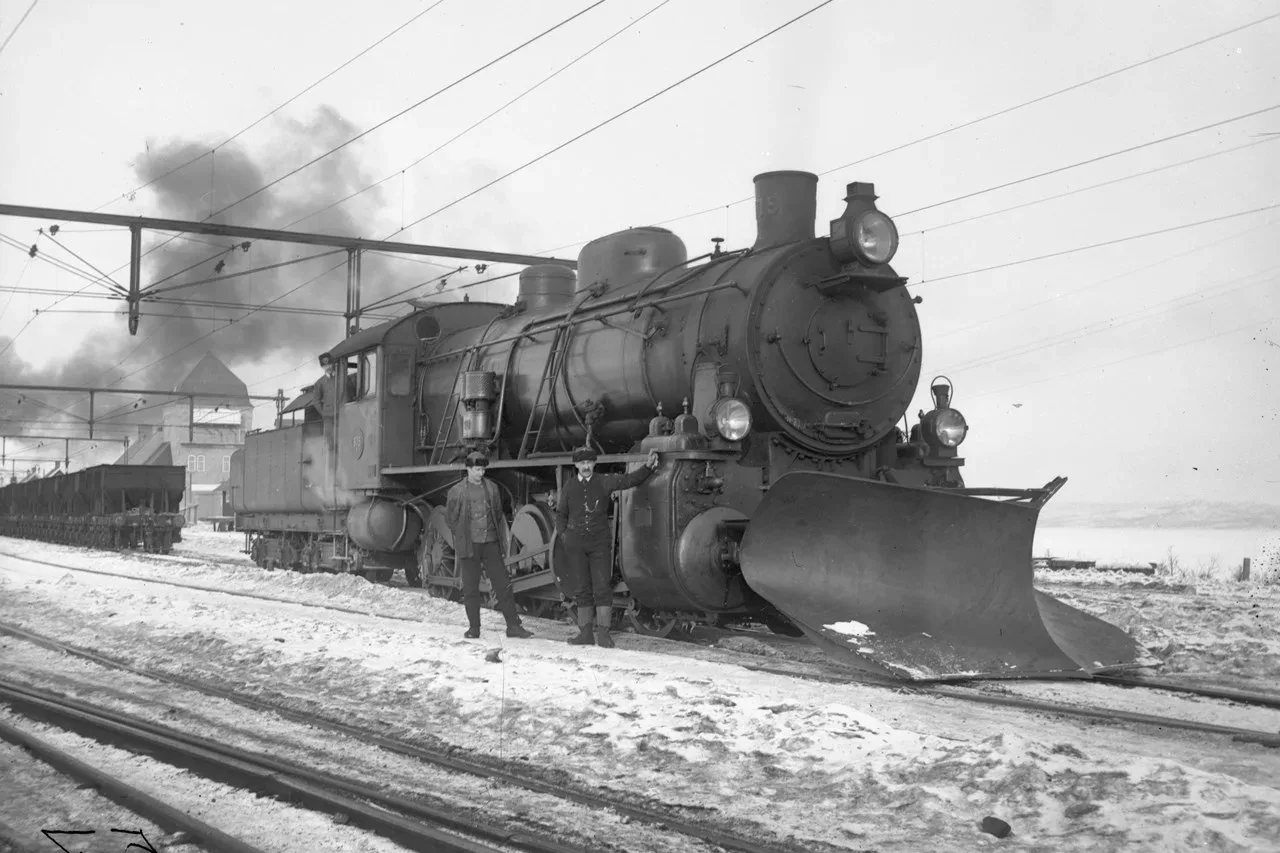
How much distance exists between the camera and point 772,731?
5.05 m

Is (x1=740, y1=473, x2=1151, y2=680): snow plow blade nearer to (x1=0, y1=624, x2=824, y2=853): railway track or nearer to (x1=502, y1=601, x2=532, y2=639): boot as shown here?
(x1=502, y1=601, x2=532, y2=639): boot

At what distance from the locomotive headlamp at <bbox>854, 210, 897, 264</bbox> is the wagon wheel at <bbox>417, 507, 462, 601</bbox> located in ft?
18.1

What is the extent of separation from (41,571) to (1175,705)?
679 inches

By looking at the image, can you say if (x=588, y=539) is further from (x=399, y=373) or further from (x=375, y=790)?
(x=399, y=373)

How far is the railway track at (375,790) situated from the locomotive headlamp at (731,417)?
10.6 feet

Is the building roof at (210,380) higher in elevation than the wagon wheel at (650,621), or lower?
higher

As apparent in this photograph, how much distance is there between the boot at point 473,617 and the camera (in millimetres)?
8434

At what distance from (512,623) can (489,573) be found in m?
0.56

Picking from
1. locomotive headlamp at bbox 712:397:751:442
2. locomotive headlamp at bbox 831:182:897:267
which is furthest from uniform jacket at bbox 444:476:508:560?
locomotive headlamp at bbox 831:182:897:267

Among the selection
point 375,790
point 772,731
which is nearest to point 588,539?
point 772,731

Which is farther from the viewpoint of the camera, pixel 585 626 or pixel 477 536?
pixel 477 536

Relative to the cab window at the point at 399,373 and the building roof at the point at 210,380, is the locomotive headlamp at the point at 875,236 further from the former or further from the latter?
the building roof at the point at 210,380

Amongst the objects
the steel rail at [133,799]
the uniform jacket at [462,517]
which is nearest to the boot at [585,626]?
the uniform jacket at [462,517]

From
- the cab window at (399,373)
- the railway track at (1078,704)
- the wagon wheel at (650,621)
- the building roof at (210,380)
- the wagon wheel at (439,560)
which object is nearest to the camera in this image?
the railway track at (1078,704)
